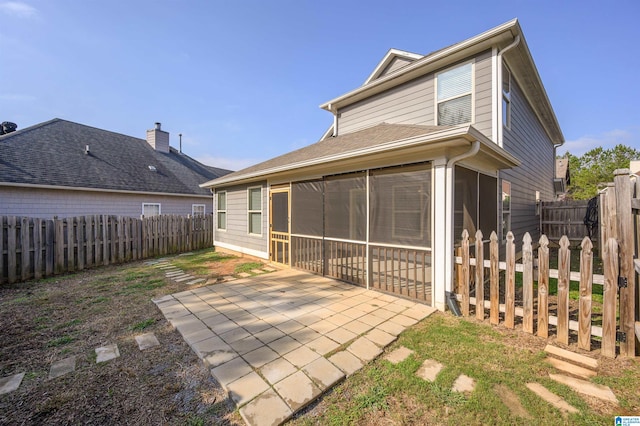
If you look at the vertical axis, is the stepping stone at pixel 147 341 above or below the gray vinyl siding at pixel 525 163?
below

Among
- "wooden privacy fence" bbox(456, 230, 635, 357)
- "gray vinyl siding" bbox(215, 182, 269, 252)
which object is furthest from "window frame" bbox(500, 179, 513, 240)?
"gray vinyl siding" bbox(215, 182, 269, 252)

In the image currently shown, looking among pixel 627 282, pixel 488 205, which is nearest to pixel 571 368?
pixel 627 282

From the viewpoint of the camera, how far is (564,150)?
107 ft

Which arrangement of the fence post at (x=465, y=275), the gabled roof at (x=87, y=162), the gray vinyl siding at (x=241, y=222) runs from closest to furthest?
the fence post at (x=465, y=275) → the gray vinyl siding at (x=241, y=222) → the gabled roof at (x=87, y=162)

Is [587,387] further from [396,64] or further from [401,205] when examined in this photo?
[396,64]

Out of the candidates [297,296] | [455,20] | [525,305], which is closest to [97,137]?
[297,296]

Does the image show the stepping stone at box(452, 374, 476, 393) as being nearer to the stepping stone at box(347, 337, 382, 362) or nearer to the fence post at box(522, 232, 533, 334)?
the stepping stone at box(347, 337, 382, 362)

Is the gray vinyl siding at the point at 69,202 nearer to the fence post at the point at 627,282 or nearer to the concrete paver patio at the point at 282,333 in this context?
the concrete paver patio at the point at 282,333

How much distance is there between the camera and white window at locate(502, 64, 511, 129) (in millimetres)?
5578

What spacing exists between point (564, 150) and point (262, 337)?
45261mm

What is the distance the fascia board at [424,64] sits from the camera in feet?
16.3

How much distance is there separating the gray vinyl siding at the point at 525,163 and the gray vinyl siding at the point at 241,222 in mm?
6229

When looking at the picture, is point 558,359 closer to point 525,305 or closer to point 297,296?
point 525,305

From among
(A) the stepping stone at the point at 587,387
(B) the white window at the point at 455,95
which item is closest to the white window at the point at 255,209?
(B) the white window at the point at 455,95
